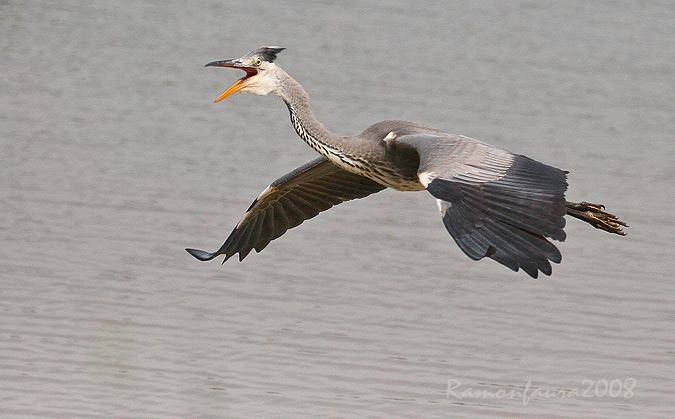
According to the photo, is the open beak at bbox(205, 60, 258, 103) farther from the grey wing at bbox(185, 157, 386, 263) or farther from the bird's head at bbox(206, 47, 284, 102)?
the grey wing at bbox(185, 157, 386, 263)

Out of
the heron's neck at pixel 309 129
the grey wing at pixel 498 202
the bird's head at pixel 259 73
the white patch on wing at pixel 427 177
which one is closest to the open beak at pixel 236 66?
the bird's head at pixel 259 73

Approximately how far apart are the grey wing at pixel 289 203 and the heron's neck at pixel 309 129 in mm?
791

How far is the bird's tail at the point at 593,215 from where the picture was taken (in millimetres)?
8109

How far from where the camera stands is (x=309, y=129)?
26.0 feet

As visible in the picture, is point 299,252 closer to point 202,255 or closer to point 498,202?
point 202,255

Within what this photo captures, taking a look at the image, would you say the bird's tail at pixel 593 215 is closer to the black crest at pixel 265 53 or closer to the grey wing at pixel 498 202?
the grey wing at pixel 498 202

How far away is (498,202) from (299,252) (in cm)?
478

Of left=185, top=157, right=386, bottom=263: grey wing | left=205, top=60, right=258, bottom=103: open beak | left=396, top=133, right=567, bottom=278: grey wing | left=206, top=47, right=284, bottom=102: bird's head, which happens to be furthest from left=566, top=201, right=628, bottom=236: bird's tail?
left=205, top=60, right=258, bottom=103: open beak

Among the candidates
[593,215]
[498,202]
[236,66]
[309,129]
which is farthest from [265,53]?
[593,215]

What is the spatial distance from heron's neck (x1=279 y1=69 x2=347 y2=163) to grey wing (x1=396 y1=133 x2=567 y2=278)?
79 centimetres

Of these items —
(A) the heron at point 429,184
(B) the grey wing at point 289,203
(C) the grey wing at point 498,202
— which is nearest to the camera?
(C) the grey wing at point 498,202

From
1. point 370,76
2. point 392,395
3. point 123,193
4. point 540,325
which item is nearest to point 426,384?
point 392,395

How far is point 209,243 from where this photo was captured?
10898mm

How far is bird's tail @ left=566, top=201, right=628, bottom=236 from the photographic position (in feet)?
26.6
